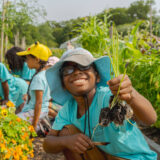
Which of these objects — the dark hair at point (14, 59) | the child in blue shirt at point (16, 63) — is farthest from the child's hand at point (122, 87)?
the dark hair at point (14, 59)

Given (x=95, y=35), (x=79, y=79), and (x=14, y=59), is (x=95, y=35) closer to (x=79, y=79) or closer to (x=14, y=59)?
(x=14, y=59)

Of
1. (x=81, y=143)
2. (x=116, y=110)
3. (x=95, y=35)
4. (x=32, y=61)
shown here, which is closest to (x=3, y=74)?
(x=32, y=61)

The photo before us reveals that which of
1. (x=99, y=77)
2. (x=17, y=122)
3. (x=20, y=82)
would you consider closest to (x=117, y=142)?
(x=99, y=77)

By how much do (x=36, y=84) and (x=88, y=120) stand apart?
5.20 feet

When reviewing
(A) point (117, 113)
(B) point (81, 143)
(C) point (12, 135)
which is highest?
(A) point (117, 113)

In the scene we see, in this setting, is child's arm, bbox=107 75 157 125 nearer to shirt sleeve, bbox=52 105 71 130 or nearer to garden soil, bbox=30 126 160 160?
shirt sleeve, bbox=52 105 71 130

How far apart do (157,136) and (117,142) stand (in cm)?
208

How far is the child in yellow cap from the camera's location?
9.52 feet

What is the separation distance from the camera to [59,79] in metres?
1.78

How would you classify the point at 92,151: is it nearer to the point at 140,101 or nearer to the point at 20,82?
the point at 140,101

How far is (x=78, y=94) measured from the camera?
1.51 meters

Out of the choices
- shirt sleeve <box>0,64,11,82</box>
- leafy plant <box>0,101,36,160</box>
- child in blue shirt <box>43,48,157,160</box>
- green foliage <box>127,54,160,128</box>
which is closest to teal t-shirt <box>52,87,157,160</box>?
child in blue shirt <box>43,48,157,160</box>

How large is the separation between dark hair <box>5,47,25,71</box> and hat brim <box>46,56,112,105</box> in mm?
2480

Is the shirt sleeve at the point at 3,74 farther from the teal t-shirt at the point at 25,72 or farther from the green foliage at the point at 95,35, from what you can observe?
the green foliage at the point at 95,35
